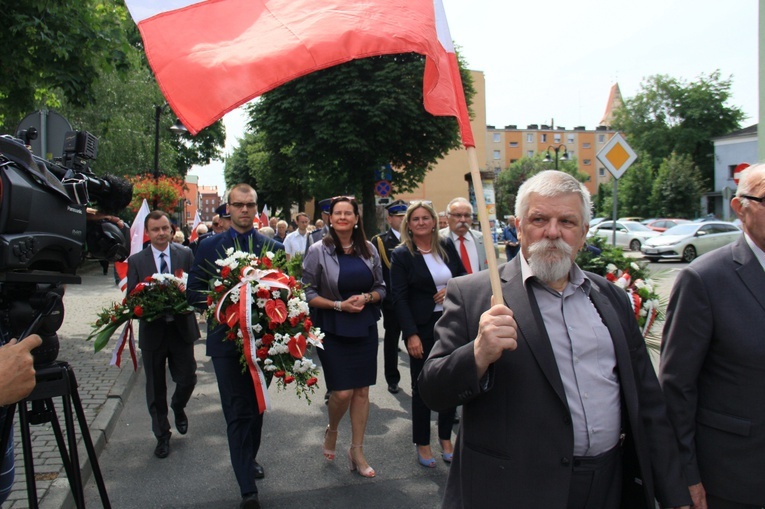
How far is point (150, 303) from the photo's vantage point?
5406mm

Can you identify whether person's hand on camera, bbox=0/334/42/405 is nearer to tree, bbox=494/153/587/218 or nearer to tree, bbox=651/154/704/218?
tree, bbox=651/154/704/218

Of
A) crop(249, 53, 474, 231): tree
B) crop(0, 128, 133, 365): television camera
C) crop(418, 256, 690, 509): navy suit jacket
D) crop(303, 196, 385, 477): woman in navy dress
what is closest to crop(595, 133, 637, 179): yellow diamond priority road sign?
crop(303, 196, 385, 477): woman in navy dress

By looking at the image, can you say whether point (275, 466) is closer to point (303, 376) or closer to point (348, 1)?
point (303, 376)

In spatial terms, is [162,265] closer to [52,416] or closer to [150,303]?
[150,303]

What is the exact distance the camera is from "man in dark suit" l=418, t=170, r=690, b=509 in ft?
7.09

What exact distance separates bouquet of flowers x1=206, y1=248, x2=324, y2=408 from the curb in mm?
1169

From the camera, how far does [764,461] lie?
2518 millimetres

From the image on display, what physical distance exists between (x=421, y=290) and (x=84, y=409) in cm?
376

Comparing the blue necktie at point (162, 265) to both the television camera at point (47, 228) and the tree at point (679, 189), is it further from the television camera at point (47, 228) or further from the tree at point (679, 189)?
the tree at point (679, 189)

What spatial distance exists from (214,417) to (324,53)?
4824mm

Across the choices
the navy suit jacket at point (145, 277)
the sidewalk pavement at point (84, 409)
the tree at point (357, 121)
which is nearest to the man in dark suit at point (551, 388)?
the sidewalk pavement at point (84, 409)

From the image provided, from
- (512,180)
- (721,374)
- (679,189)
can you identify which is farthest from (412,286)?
(512,180)

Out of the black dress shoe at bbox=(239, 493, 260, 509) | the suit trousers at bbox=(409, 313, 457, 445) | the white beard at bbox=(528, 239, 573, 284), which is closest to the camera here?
the white beard at bbox=(528, 239, 573, 284)

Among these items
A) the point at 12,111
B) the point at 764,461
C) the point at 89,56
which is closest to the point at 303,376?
the point at 764,461
